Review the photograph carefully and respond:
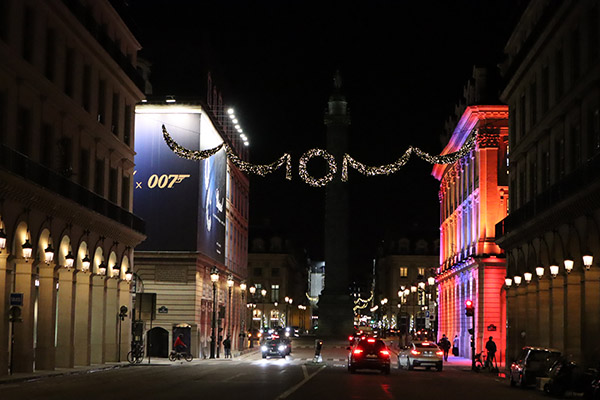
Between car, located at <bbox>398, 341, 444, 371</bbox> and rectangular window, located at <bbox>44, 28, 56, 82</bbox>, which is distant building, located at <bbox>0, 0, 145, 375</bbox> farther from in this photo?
car, located at <bbox>398, 341, 444, 371</bbox>

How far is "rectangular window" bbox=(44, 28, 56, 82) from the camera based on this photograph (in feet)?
151

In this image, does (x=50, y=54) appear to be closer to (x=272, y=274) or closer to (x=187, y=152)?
(x=187, y=152)

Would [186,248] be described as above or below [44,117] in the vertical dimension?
below

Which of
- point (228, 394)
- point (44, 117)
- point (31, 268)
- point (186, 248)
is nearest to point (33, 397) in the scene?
point (228, 394)

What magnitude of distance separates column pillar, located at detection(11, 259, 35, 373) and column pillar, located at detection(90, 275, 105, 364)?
39.8 ft

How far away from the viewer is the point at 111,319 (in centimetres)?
5844

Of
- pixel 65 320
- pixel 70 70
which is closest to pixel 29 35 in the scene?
pixel 70 70

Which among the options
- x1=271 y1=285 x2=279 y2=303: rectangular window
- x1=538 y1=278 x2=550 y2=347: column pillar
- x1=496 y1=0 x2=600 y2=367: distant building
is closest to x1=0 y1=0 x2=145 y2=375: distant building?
x1=496 y1=0 x2=600 y2=367: distant building

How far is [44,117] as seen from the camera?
45438 millimetres

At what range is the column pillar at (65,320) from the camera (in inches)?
1901

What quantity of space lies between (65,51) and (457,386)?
2329 cm

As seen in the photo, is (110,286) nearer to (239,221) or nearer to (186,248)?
(186,248)

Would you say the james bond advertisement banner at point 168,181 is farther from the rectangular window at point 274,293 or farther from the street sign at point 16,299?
the rectangular window at point 274,293

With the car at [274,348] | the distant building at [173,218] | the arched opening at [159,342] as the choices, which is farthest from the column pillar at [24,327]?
the car at [274,348]
